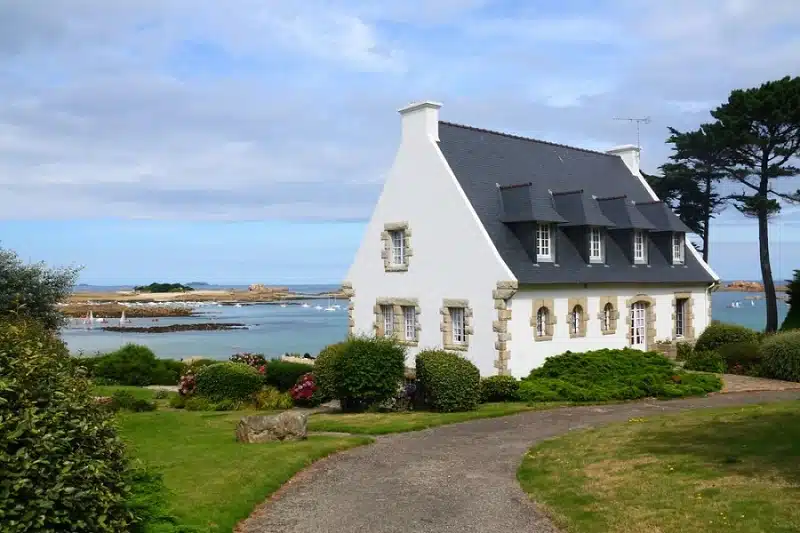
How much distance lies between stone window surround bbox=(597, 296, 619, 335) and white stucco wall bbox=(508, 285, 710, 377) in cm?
13

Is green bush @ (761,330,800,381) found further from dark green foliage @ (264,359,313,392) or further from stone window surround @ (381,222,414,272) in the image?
dark green foliage @ (264,359,313,392)

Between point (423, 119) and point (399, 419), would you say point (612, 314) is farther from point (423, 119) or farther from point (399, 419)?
point (399, 419)

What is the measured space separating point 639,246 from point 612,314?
12.9 ft

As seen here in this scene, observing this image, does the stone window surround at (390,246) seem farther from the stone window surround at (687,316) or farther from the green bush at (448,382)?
the stone window surround at (687,316)

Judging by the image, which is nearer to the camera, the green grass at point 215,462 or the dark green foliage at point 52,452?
the dark green foliage at point 52,452

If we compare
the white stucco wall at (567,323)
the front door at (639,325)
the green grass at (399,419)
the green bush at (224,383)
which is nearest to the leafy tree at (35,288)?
the green bush at (224,383)

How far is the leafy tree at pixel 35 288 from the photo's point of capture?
2220 centimetres

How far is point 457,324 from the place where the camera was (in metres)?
25.7

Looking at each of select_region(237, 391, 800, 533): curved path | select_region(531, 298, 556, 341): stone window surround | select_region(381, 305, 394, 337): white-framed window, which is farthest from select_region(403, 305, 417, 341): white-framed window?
select_region(237, 391, 800, 533): curved path

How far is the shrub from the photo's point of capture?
27.8 meters

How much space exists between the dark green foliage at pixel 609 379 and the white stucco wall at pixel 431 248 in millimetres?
2187

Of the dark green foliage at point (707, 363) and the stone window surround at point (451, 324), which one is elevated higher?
the stone window surround at point (451, 324)

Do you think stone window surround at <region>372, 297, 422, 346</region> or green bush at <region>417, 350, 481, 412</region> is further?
stone window surround at <region>372, 297, 422, 346</region>

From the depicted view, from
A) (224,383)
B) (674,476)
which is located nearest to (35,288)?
(224,383)
